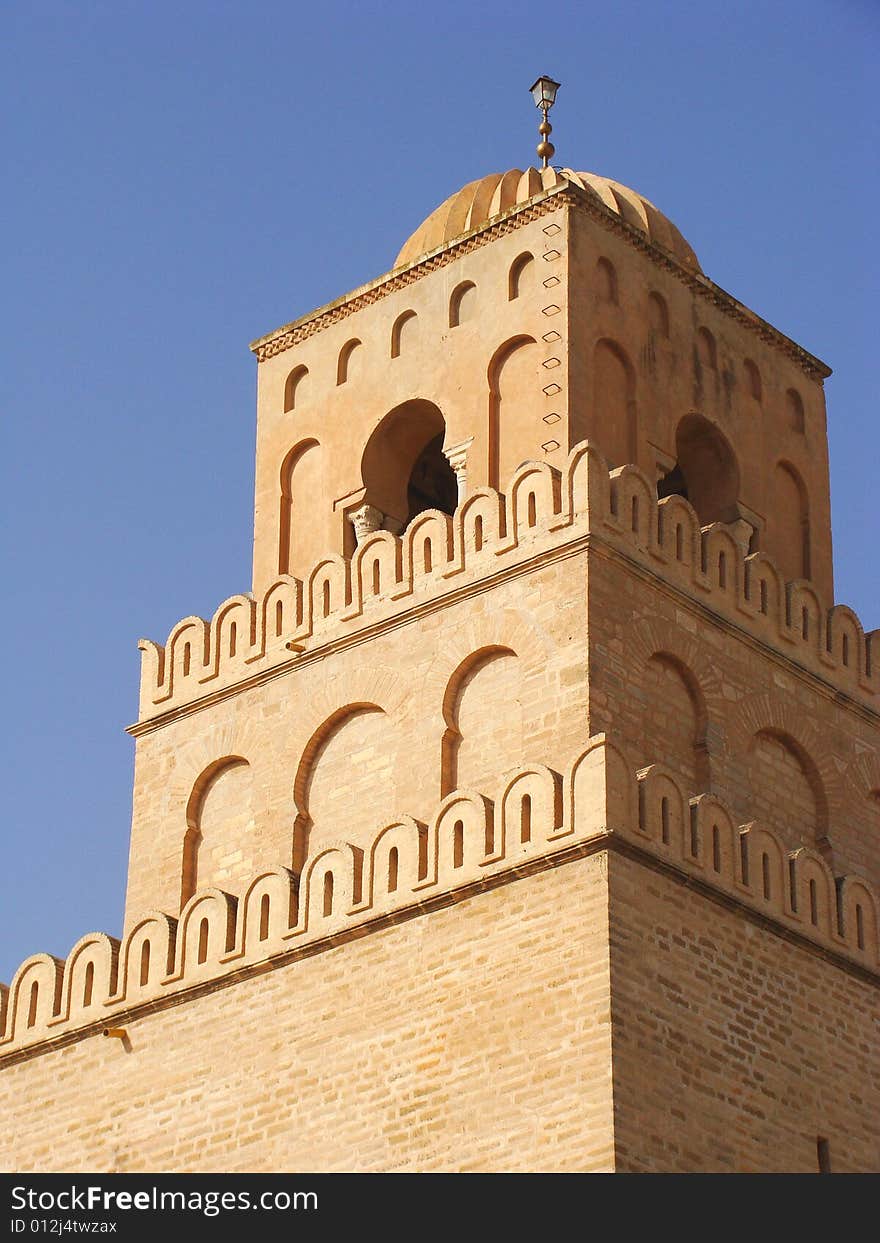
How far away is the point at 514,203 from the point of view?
78.4 feet

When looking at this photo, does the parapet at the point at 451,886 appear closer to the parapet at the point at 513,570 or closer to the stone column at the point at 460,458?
the parapet at the point at 513,570

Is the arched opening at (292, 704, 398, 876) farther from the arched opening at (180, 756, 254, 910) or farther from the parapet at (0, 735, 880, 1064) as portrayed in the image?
the parapet at (0, 735, 880, 1064)

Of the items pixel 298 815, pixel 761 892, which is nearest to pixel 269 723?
pixel 298 815

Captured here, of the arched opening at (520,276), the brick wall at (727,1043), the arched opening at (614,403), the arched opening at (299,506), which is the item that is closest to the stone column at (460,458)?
the arched opening at (614,403)

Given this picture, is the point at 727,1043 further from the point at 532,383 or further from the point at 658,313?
the point at 658,313

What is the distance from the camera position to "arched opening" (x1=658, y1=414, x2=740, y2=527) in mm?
23766

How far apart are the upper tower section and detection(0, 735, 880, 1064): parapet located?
311cm

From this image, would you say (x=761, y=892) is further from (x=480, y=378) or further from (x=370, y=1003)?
(x=480, y=378)

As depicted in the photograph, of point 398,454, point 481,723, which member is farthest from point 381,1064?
point 398,454

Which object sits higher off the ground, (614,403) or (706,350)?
(706,350)

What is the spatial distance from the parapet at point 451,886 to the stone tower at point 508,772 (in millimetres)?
28

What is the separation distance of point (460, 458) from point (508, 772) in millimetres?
3528

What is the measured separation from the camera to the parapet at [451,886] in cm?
1983

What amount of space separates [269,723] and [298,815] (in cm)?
90
